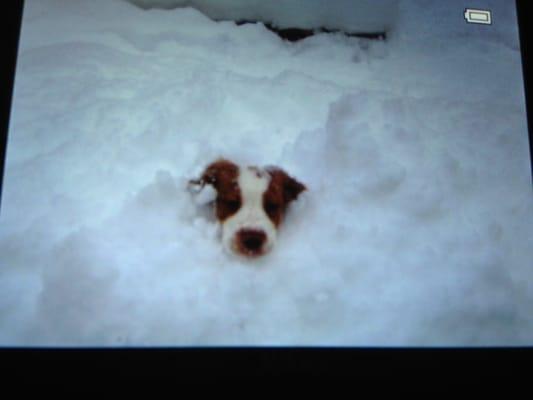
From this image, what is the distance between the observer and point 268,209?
5.48 ft

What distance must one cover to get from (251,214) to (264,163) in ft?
0.52

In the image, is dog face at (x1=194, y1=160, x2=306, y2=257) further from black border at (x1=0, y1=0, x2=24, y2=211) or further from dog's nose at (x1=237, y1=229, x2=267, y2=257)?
black border at (x1=0, y1=0, x2=24, y2=211)

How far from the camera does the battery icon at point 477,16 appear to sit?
6.27 ft

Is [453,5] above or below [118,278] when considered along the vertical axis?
above

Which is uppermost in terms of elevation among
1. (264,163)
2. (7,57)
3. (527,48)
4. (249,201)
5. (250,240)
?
(527,48)

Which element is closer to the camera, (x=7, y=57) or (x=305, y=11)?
(x=7, y=57)

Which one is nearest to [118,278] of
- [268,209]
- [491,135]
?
[268,209]

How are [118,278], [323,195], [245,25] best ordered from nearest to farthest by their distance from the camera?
[118,278]
[323,195]
[245,25]

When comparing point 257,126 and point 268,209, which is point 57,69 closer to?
point 257,126

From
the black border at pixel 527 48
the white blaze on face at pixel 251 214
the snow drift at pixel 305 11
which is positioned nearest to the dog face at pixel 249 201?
the white blaze on face at pixel 251 214

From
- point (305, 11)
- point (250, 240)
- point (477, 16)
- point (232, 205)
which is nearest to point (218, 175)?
point (232, 205)

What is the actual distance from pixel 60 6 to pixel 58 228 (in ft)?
2.21

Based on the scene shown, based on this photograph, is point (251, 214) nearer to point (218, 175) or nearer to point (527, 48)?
point (218, 175)

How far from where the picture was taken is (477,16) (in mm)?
1912
